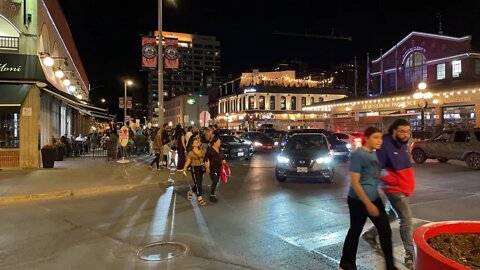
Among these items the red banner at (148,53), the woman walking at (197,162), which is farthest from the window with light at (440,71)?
the woman walking at (197,162)

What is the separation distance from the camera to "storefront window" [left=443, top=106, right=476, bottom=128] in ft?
98.5

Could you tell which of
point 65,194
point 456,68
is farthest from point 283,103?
point 65,194

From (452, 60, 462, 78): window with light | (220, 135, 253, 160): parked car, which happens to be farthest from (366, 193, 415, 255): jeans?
(452, 60, 462, 78): window with light

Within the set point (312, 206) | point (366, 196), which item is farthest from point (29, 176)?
point (366, 196)

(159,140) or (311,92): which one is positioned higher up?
(311,92)

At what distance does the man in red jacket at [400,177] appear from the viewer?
18.2ft

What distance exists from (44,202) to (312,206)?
264 inches

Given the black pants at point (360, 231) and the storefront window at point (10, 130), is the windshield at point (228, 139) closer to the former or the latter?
the storefront window at point (10, 130)

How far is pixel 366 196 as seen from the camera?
493 cm

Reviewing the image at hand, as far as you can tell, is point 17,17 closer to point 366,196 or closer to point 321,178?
point 321,178

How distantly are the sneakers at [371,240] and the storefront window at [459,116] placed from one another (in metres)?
27.1

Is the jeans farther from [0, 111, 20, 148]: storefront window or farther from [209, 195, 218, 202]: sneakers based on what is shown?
[0, 111, 20, 148]: storefront window

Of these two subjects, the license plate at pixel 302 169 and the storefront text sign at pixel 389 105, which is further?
the storefront text sign at pixel 389 105

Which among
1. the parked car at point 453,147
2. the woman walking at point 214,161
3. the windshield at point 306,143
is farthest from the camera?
the parked car at point 453,147
